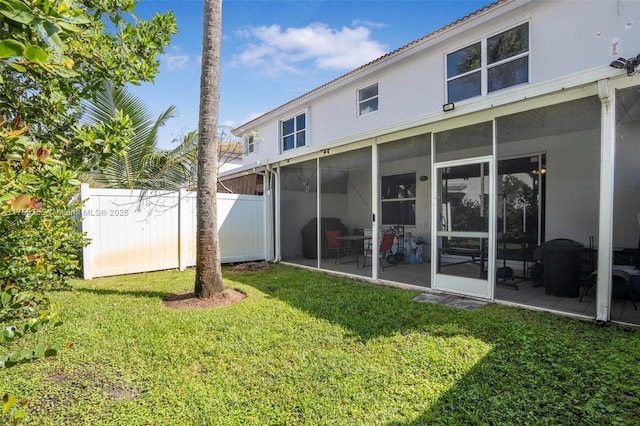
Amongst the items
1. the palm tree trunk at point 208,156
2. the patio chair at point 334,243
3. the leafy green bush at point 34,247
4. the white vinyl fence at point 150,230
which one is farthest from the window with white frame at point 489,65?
the leafy green bush at point 34,247

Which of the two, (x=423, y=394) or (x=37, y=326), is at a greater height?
(x=37, y=326)

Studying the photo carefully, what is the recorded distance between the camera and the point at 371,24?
978 cm

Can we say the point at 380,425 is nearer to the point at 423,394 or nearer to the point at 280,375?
the point at 423,394

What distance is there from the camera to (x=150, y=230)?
8.19 metres

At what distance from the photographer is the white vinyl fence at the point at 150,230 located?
7.39m

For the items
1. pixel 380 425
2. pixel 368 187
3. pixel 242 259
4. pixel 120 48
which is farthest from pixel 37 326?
pixel 368 187

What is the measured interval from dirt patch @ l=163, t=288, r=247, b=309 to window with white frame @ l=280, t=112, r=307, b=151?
27.0ft

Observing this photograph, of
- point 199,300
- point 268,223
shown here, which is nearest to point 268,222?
point 268,223

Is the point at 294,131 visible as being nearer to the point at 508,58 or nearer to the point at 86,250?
the point at 508,58

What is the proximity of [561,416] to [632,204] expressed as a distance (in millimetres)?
6333

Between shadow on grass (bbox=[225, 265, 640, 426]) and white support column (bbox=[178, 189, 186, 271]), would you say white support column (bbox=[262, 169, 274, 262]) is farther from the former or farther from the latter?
shadow on grass (bbox=[225, 265, 640, 426])

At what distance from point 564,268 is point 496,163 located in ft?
7.07

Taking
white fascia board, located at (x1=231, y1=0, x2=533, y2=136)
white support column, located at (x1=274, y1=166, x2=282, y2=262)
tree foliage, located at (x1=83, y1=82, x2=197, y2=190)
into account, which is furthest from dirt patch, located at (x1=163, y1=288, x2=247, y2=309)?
white fascia board, located at (x1=231, y1=0, x2=533, y2=136)

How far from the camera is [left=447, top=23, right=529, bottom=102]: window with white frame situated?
23.8 ft
